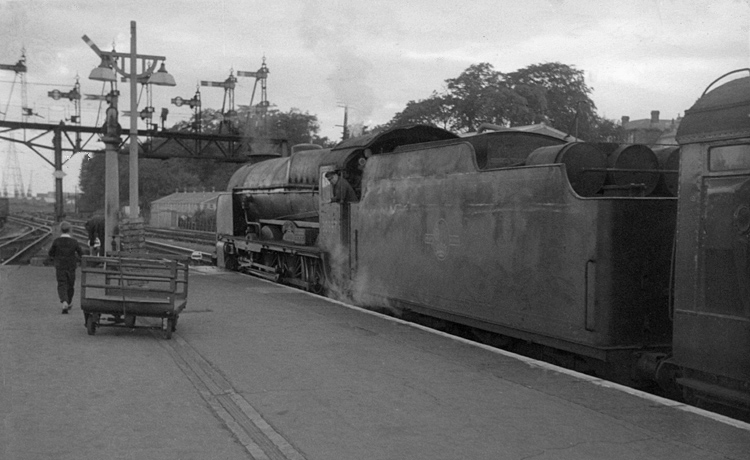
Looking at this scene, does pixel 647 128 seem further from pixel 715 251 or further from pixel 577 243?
pixel 715 251

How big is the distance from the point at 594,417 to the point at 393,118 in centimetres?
4647

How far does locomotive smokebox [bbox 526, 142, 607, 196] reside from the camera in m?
7.39

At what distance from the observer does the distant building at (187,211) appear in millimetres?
50438

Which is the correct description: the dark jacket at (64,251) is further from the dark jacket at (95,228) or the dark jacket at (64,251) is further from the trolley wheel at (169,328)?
the dark jacket at (95,228)

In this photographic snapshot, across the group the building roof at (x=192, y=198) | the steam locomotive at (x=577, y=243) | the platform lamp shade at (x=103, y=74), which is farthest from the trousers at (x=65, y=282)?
the building roof at (x=192, y=198)

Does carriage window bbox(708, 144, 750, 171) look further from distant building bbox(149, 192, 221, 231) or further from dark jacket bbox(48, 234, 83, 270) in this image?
distant building bbox(149, 192, 221, 231)

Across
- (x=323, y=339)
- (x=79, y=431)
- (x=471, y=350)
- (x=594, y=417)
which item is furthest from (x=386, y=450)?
(x=323, y=339)

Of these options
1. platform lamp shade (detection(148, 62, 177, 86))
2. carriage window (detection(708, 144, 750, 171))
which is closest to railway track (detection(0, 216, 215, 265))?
platform lamp shade (detection(148, 62, 177, 86))

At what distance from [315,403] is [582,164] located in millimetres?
3599

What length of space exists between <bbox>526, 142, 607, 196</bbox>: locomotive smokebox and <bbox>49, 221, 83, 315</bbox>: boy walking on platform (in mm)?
7046

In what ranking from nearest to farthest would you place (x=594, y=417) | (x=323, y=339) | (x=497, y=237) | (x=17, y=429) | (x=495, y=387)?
(x=17, y=429) → (x=594, y=417) → (x=495, y=387) → (x=497, y=237) → (x=323, y=339)

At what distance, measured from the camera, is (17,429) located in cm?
529

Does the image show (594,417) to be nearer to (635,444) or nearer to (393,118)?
(635,444)

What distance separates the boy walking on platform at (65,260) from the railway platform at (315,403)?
1.21 m
